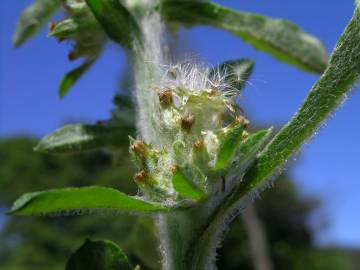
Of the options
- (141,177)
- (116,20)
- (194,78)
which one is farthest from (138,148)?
(116,20)

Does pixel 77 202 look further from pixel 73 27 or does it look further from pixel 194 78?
pixel 73 27

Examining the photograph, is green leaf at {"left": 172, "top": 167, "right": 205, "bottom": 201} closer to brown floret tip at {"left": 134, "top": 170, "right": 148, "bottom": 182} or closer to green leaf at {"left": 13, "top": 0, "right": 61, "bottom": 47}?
brown floret tip at {"left": 134, "top": 170, "right": 148, "bottom": 182}

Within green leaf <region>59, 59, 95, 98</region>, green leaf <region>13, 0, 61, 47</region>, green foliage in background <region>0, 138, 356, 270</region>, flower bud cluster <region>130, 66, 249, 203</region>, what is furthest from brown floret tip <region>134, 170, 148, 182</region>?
green foliage in background <region>0, 138, 356, 270</region>

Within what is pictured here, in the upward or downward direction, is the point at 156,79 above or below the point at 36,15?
below

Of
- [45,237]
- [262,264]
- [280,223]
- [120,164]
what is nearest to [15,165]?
[45,237]

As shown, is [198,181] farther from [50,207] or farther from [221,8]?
[221,8]

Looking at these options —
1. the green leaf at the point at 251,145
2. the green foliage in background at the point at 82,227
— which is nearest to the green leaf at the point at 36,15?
the green leaf at the point at 251,145
